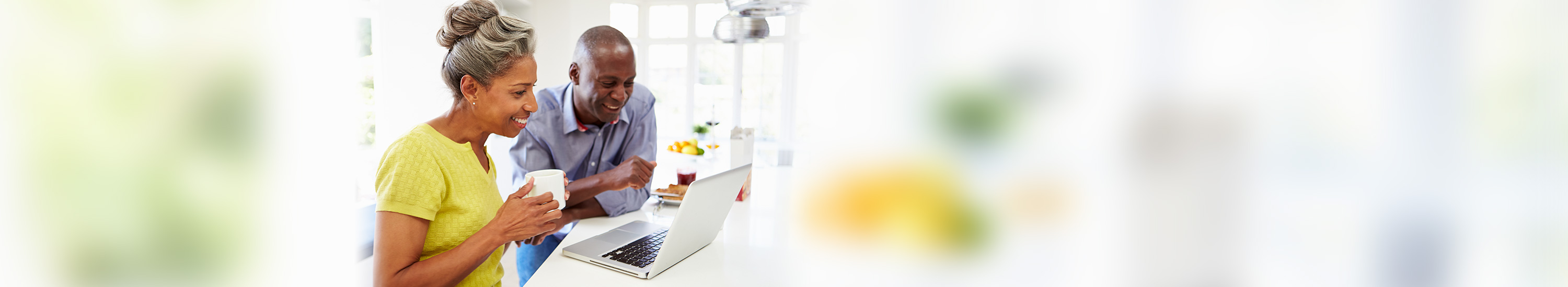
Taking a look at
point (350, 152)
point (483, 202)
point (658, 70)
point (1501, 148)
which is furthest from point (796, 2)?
point (658, 70)

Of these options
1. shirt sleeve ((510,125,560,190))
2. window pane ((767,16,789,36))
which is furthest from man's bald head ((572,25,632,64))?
window pane ((767,16,789,36))

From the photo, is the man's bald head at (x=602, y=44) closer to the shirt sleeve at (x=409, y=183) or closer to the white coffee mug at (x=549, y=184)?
the white coffee mug at (x=549, y=184)

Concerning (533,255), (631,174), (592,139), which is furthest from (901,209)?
(592,139)

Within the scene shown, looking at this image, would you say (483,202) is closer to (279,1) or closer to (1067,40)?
(279,1)

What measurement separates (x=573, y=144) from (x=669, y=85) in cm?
516

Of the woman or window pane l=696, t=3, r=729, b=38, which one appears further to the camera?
window pane l=696, t=3, r=729, b=38

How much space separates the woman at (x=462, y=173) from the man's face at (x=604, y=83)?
713 mm

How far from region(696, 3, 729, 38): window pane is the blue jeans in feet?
17.2

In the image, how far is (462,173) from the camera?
116 cm

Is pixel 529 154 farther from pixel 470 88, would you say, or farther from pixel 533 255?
pixel 470 88

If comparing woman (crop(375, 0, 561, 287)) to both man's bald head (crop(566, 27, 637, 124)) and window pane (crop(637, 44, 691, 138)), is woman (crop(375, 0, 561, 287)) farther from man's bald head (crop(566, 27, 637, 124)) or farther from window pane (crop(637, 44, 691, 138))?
window pane (crop(637, 44, 691, 138))

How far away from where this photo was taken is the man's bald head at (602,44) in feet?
6.24

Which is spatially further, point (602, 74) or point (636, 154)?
point (636, 154)

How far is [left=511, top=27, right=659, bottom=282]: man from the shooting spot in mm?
1825
